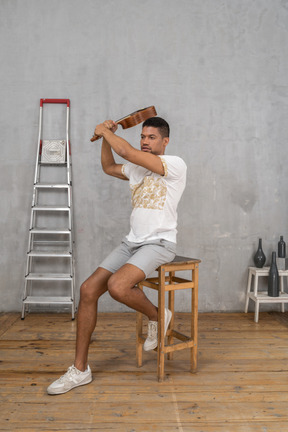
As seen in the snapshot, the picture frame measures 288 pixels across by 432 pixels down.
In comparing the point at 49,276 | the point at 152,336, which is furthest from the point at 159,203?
the point at 49,276

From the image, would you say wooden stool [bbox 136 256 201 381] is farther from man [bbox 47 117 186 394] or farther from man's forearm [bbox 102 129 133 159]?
man's forearm [bbox 102 129 133 159]

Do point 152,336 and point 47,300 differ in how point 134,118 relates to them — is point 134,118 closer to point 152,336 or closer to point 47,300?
point 152,336

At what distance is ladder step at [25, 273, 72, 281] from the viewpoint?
11.1ft

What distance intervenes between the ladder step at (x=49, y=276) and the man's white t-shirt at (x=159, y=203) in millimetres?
1234

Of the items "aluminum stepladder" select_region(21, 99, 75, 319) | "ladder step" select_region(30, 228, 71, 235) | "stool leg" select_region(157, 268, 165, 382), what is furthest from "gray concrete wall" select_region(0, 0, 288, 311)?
"stool leg" select_region(157, 268, 165, 382)

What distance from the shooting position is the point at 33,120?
3684mm

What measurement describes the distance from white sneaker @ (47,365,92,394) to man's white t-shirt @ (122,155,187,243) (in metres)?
0.81

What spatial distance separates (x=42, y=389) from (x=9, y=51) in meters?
3.02

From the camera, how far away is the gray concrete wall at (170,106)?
366cm

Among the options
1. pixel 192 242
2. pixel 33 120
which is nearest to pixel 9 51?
pixel 33 120

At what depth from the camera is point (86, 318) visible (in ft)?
7.20

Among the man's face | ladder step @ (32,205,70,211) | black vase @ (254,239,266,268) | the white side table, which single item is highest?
the man's face

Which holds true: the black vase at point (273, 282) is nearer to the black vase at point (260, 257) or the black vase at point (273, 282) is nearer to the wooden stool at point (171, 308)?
the black vase at point (260, 257)

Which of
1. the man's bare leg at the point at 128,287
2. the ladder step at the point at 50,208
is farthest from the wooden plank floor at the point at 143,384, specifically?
the ladder step at the point at 50,208
